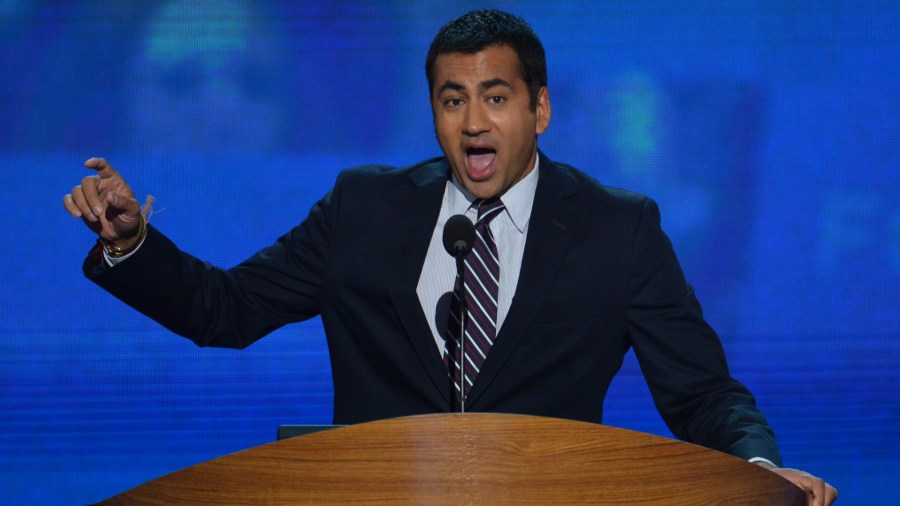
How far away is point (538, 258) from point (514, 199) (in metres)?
0.15

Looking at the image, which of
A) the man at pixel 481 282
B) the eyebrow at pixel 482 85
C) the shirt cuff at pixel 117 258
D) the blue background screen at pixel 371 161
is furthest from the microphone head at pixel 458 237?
the blue background screen at pixel 371 161

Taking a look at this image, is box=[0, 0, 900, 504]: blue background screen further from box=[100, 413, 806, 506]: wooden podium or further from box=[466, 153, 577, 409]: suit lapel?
box=[100, 413, 806, 506]: wooden podium

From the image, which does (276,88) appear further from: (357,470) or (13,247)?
(357,470)

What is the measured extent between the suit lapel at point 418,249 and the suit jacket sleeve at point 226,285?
0.52 ft

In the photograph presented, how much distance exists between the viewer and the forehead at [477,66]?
86.7 inches

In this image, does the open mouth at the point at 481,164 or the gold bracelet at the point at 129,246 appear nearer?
the gold bracelet at the point at 129,246

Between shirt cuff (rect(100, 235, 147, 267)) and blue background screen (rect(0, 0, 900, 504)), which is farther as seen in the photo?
blue background screen (rect(0, 0, 900, 504))

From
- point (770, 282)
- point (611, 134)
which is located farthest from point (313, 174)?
point (770, 282)

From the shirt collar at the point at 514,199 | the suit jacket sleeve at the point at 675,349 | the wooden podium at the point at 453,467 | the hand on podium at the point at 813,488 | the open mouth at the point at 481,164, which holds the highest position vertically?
the open mouth at the point at 481,164

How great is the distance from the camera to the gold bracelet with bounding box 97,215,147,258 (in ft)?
6.73

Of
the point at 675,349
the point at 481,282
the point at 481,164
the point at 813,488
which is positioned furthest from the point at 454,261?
the point at 813,488

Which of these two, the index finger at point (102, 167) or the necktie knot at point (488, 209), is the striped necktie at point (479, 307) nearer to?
the necktie knot at point (488, 209)

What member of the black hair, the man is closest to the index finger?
the man

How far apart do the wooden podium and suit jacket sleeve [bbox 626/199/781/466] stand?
688mm
